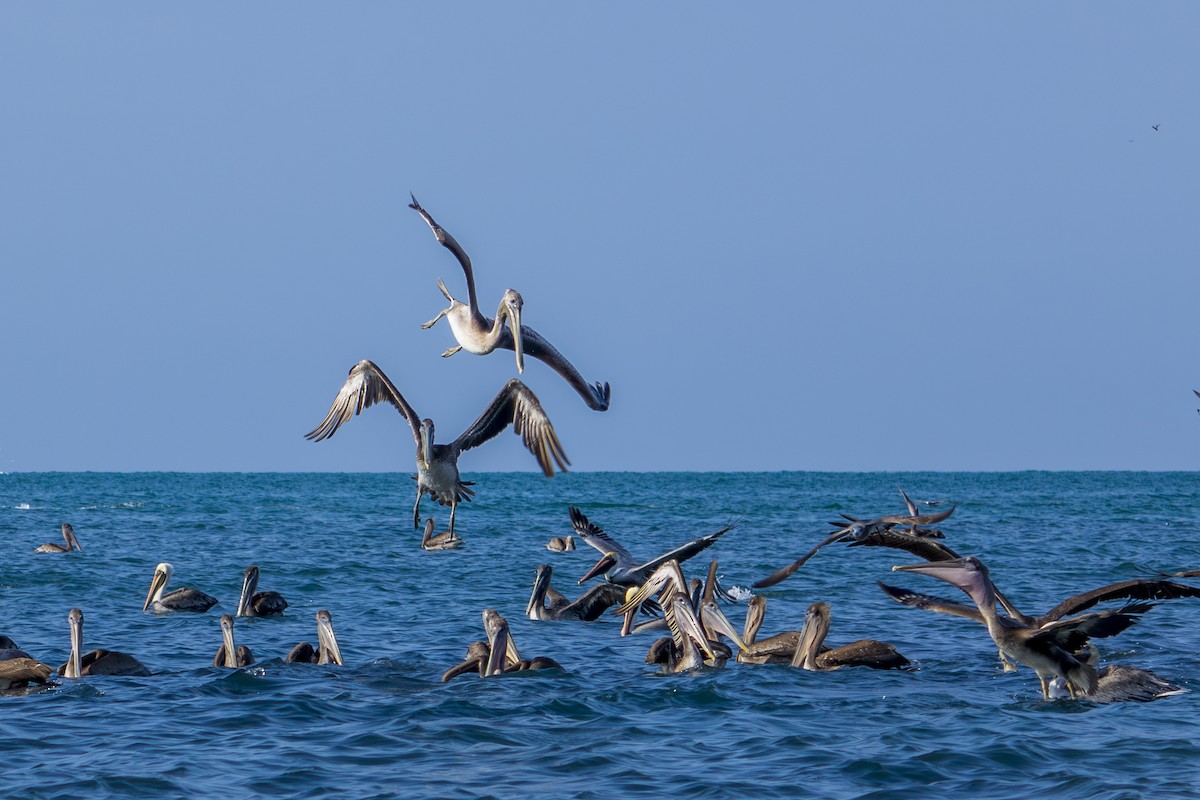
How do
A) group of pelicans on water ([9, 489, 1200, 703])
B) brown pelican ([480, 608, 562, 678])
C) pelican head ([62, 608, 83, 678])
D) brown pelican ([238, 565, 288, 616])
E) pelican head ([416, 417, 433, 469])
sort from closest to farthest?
group of pelicans on water ([9, 489, 1200, 703]) < pelican head ([62, 608, 83, 678]) < brown pelican ([480, 608, 562, 678]) < pelican head ([416, 417, 433, 469]) < brown pelican ([238, 565, 288, 616])

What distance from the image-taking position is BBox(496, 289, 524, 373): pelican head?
11984 millimetres

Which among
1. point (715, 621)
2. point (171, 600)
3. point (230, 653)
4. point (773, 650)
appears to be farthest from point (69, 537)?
point (773, 650)

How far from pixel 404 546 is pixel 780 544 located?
793 cm

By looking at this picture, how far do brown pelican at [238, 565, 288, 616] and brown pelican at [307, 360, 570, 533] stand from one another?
3675mm

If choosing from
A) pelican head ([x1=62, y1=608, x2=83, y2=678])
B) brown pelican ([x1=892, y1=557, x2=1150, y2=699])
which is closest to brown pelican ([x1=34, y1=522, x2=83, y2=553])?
pelican head ([x1=62, y1=608, x2=83, y2=678])

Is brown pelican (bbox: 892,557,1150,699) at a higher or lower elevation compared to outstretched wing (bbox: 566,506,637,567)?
lower

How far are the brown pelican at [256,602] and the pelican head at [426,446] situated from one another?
12.0 feet

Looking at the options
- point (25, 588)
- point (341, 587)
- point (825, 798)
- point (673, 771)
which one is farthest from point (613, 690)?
point (25, 588)

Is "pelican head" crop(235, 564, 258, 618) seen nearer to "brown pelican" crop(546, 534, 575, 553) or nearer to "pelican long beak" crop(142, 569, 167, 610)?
"pelican long beak" crop(142, 569, 167, 610)

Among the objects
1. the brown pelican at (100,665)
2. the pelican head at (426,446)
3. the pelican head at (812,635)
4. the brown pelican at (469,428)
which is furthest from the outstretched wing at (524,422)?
the brown pelican at (100,665)

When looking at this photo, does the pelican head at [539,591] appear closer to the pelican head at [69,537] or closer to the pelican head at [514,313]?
the pelican head at [514,313]

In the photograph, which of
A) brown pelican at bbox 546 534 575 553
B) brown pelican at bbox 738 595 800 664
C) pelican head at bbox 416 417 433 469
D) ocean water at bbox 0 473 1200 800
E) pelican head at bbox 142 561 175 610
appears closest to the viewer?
ocean water at bbox 0 473 1200 800

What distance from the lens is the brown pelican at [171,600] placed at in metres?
18.4

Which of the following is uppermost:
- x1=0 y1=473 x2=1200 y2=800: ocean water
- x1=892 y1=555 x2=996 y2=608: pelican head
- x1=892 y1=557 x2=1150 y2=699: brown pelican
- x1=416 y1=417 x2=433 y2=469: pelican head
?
x1=416 y1=417 x2=433 y2=469: pelican head
